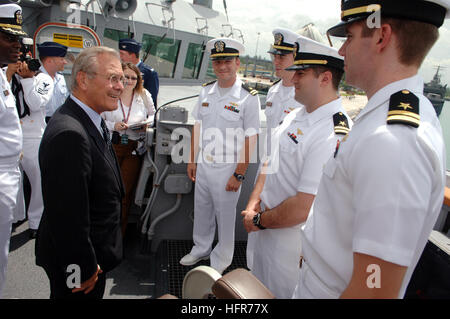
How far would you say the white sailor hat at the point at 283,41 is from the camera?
2532mm

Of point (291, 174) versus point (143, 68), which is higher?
point (143, 68)

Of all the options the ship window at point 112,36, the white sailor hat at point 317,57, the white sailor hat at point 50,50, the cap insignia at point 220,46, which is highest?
the ship window at point 112,36

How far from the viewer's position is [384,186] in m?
0.69

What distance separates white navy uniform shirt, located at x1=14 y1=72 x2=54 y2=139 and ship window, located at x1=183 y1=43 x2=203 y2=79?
11.6ft

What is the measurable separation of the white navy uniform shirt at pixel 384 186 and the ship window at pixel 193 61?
5.76m

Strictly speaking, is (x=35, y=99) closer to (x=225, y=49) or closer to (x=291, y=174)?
(x=225, y=49)

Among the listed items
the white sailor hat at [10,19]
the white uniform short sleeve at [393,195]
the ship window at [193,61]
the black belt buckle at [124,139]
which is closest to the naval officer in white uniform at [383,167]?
the white uniform short sleeve at [393,195]

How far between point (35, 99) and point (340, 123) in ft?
8.56

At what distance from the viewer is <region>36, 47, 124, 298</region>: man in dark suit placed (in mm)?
1265

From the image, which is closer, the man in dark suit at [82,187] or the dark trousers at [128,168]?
the man in dark suit at [82,187]

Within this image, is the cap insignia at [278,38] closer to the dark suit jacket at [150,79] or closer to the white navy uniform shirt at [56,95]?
the dark suit jacket at [150,79]

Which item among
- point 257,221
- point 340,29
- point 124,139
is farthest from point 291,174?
point 124,139

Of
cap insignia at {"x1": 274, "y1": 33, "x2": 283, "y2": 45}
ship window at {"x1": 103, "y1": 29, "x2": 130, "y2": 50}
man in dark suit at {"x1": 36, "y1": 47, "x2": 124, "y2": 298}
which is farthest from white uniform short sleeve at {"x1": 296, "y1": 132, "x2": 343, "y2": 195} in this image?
ship window at {"x1": 103, "y1": 29, "x2": 130, "y2": 50}

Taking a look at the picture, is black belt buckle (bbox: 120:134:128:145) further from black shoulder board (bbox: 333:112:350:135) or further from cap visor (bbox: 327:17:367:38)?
cap visor (bbox: 327:17:367:38)
